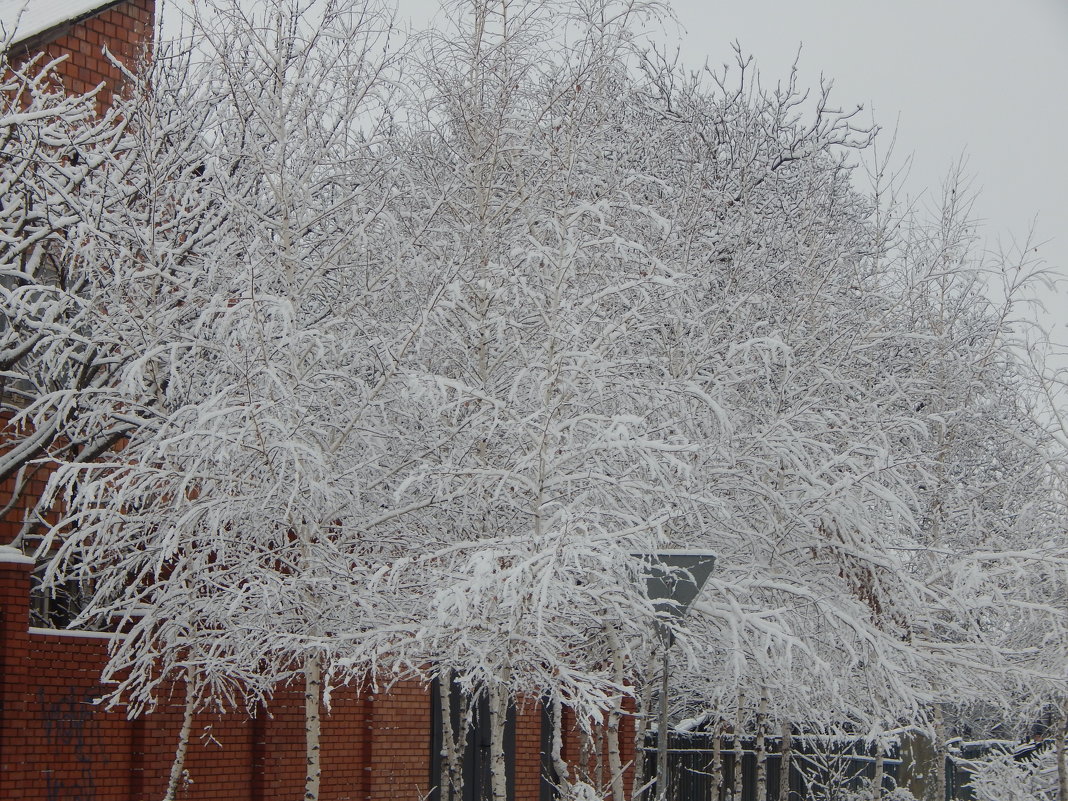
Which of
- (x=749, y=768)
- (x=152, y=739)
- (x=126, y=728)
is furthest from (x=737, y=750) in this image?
(x=126, y=728)

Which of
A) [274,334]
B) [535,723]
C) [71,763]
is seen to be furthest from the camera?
[535,723]

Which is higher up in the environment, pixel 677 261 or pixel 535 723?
pixel 677 261

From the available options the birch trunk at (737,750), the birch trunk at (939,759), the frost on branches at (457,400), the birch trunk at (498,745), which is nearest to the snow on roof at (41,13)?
the frost on branches at (457,400)

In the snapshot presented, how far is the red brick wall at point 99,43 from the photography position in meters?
16.4

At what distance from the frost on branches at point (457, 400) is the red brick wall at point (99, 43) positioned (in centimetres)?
206

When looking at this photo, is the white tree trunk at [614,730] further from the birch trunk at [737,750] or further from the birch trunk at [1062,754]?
the birch trunk at [1062,754]

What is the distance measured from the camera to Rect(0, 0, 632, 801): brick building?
1134cm

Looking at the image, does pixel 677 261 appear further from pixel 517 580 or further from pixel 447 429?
pixel 517 580

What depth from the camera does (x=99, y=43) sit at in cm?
1698

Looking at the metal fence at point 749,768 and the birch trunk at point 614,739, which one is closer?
the birch trunk at point 614,739

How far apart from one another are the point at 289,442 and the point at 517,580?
2.02m

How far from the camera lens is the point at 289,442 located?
980cm

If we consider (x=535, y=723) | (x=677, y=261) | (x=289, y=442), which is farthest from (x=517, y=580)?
(x=535, y=723)

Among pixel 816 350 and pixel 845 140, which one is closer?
pixel 816 350
